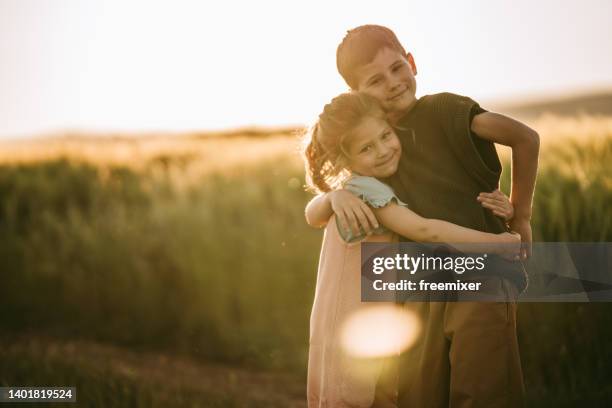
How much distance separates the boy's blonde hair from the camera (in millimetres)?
2451

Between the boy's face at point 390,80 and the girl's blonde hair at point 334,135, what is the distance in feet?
0.13

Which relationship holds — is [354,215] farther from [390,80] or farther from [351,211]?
[390,80]

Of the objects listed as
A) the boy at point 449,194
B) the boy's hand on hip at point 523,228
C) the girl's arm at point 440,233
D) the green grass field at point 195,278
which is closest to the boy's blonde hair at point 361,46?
the boy at point 449,194

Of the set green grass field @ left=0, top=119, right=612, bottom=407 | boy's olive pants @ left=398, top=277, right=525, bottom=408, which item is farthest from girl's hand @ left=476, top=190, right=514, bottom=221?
green grass field @ left=0, top=119, right=612, bottom=407

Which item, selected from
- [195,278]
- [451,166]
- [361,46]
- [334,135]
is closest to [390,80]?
[361,46]

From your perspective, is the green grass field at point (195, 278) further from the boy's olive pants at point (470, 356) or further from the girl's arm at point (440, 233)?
the girl's arm at point (440, 233)

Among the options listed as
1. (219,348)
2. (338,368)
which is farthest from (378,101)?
(219,348)

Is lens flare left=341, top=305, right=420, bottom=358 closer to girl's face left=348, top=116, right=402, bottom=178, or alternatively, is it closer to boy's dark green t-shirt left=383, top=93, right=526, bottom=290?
boy's dark green t-shirt left=383, top=93, right=526, bottom=290

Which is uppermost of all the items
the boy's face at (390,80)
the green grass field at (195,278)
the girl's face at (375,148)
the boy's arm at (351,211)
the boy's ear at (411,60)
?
the boy's ear at (411,60)

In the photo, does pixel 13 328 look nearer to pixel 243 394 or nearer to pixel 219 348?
pixel 219 348

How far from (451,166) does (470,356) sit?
679 millimetres

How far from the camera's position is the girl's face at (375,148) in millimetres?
2398

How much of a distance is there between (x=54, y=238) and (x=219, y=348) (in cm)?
219

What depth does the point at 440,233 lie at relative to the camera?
2.31 meters
